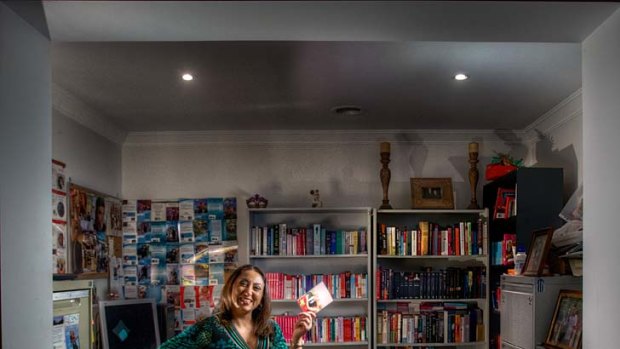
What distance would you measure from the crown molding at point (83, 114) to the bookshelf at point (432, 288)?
2.36 metres

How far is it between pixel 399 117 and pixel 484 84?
1120mm

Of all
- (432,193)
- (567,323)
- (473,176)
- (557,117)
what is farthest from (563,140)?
(567,323)

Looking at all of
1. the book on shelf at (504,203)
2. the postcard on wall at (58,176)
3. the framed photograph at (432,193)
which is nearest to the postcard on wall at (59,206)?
the postcard on wall at (58,176)

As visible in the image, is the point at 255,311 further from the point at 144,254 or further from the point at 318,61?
the point at 144,254

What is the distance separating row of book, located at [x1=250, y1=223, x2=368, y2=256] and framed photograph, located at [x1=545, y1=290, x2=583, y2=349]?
7.92ft

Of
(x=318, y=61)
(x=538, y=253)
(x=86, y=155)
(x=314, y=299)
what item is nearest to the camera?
(x=314, y=299)

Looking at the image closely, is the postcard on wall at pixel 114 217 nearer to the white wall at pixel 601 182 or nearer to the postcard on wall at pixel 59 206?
the postcard on wall at pixel 59 206

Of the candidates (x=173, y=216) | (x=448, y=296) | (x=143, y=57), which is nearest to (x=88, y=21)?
(x=143, y=57)

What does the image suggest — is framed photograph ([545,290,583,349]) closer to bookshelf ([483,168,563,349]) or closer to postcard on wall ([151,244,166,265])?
bookshelf ([483,168,563,349])

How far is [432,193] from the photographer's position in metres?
5.87

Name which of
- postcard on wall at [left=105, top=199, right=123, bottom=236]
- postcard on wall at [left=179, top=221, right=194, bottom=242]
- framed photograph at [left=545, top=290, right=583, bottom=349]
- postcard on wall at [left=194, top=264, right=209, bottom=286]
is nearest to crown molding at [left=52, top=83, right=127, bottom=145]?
postcard on wall at [left=105, top=199, right=123, bottom=236]

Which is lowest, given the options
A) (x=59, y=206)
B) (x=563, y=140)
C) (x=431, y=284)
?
(x=431, y=284)

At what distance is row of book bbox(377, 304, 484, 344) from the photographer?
571 cm

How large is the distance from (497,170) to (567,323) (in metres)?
2.15
